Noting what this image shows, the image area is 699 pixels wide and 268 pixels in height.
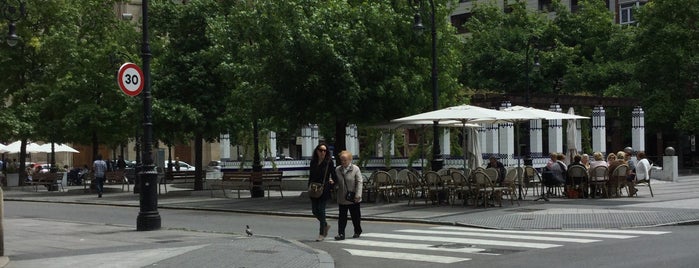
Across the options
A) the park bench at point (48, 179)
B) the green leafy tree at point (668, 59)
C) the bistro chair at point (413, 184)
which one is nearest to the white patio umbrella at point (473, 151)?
the bistro chair at point (413, 184)

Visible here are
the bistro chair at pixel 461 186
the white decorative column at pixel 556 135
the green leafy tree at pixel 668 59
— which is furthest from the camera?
the green leafy tree at pixel 668 59

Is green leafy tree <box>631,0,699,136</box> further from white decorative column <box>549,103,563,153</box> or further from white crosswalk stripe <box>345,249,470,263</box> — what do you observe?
white crosswalk stripe <box>345,249,470,263</box>

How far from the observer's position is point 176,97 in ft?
98.7

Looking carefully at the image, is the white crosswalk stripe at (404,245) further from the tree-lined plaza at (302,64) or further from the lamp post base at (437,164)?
the tree-lined plaza at (302,64)

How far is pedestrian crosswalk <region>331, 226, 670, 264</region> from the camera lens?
12.1 metres

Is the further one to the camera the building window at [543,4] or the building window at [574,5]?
the building window at [543,4]

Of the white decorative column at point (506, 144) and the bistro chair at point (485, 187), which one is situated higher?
the white decorative column at point (506, 144)

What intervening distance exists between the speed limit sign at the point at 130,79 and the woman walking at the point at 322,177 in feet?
16.3

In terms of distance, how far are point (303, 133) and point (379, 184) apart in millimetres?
18354

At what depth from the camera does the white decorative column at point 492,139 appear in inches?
1410

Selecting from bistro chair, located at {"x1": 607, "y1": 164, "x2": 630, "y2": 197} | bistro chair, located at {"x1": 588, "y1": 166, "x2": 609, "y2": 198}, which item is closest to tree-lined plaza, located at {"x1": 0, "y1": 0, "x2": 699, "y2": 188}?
bistro chair, located at {"x1": 588, "y1": 166, "x2": 609, "y2": 198}

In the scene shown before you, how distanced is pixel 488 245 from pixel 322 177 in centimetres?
316

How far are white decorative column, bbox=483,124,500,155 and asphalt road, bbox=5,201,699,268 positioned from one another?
726 inches

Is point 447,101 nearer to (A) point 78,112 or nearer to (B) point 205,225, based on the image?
(B) point 205,225
